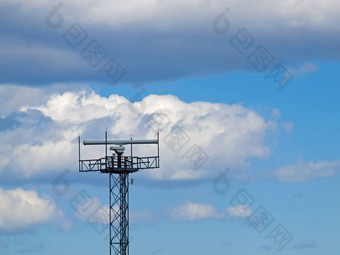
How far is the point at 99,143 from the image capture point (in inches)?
4473

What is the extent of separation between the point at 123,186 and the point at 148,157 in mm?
5144

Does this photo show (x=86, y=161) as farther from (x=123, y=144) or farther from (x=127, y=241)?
(x=127, y=241)

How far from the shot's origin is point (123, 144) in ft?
373

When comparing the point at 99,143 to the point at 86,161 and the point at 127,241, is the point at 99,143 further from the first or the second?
the point at 127,241

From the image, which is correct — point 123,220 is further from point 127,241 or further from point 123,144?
point 123,144

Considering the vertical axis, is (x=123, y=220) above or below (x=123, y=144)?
below

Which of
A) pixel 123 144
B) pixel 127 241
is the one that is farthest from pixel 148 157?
pixel 127 241

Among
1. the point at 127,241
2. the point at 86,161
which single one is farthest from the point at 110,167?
the point at 127,241

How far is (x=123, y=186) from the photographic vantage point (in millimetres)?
114250

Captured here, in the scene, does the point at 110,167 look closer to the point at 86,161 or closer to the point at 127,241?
the point at 86,161

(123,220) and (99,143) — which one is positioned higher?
(99,143)

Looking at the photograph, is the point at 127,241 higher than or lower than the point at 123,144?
lower

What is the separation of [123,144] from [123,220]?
10360mm

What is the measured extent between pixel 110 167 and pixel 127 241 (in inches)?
419
